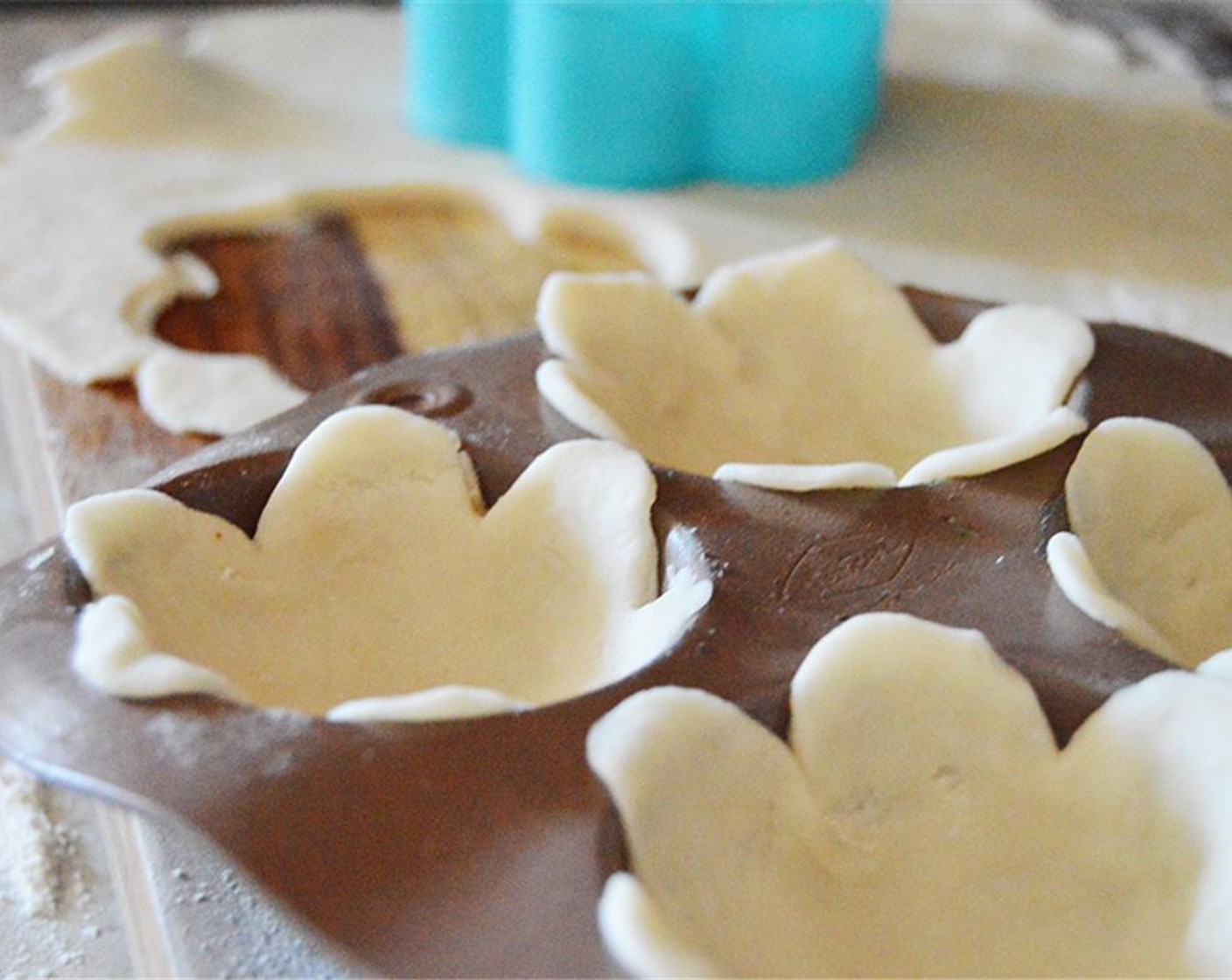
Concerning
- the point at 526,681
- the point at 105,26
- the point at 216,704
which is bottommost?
the point at 105,26

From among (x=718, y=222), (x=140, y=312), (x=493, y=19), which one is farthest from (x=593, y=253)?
(x=140, y=312)

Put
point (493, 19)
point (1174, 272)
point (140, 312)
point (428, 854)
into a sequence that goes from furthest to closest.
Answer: point (493, 19) → point (1174, 272) → point (140, 312) → point (428, 854)

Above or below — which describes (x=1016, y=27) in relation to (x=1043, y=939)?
below

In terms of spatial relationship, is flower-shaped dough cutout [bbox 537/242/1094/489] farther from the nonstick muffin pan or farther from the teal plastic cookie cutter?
the teal plastic cookie cutter

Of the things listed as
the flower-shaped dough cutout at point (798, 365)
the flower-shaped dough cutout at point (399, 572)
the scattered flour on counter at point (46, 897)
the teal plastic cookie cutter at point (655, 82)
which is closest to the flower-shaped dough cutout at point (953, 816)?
the flower-shaped dough cutout at point (399, 572)

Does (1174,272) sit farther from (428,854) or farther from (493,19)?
(428,854)

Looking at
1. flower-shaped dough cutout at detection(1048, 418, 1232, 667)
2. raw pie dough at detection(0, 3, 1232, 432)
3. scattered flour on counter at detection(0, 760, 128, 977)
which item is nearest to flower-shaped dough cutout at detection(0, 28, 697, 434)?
raw pie dough at detection(0, 3, 1232, 432)
